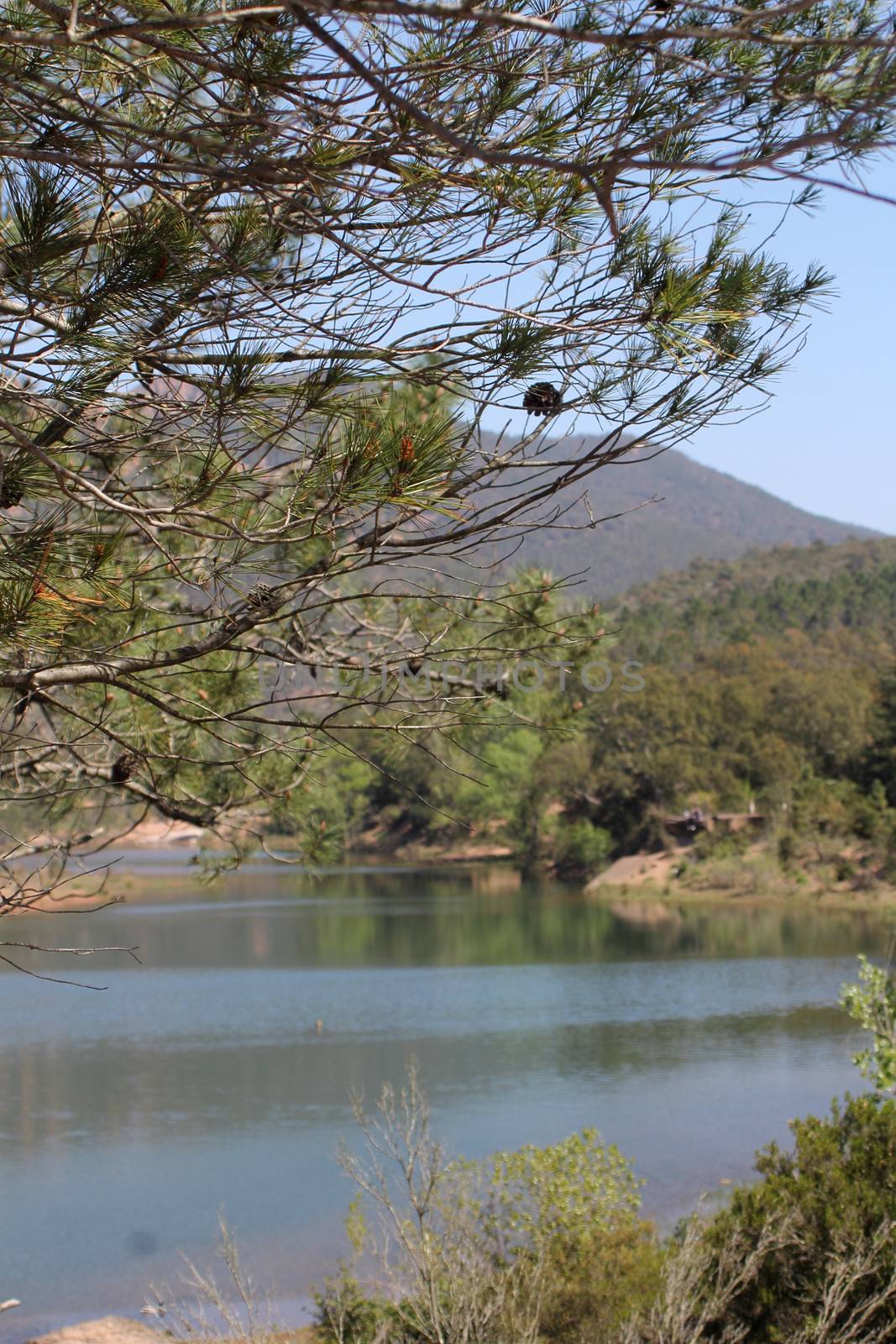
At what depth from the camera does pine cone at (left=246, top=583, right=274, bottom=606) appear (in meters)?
2.33

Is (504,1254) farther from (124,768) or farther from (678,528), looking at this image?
(678,528)

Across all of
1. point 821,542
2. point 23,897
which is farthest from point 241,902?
point 821,542

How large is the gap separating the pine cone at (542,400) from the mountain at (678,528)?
275 ft

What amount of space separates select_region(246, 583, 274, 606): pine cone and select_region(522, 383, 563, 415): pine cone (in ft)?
1.85

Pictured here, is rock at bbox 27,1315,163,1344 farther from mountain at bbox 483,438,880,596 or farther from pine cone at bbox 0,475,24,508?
mountain at bbox 483,438,880,596

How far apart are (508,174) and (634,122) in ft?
Result: 0.95

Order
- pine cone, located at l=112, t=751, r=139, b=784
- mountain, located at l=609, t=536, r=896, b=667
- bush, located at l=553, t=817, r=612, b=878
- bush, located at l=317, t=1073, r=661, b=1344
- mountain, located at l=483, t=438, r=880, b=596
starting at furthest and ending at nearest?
mountain, located at l=483, t=438, r=880, b=596, mountain, located at l=609, t=536, r=896, b=667, bush, located at l=553, t=817, r=612, b=878, bush, located at l=317, t=1073, r=661, b=1344, pine cone, located at l=112, t=751, r=139, b=784

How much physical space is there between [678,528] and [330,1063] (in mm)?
113585

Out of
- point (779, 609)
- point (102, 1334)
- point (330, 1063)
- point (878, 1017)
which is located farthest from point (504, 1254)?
point (779, 609)

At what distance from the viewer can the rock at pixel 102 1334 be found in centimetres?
566

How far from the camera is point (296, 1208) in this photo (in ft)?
26.3

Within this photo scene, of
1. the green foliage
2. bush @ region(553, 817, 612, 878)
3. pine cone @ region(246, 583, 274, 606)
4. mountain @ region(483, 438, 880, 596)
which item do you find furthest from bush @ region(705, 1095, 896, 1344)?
mountain @ region(483, 438, 880, 596)

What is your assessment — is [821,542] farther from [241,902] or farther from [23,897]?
[23,897]

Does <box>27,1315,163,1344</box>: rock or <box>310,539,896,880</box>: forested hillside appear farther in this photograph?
<box>310,539,896,880</box>: forested hillside
